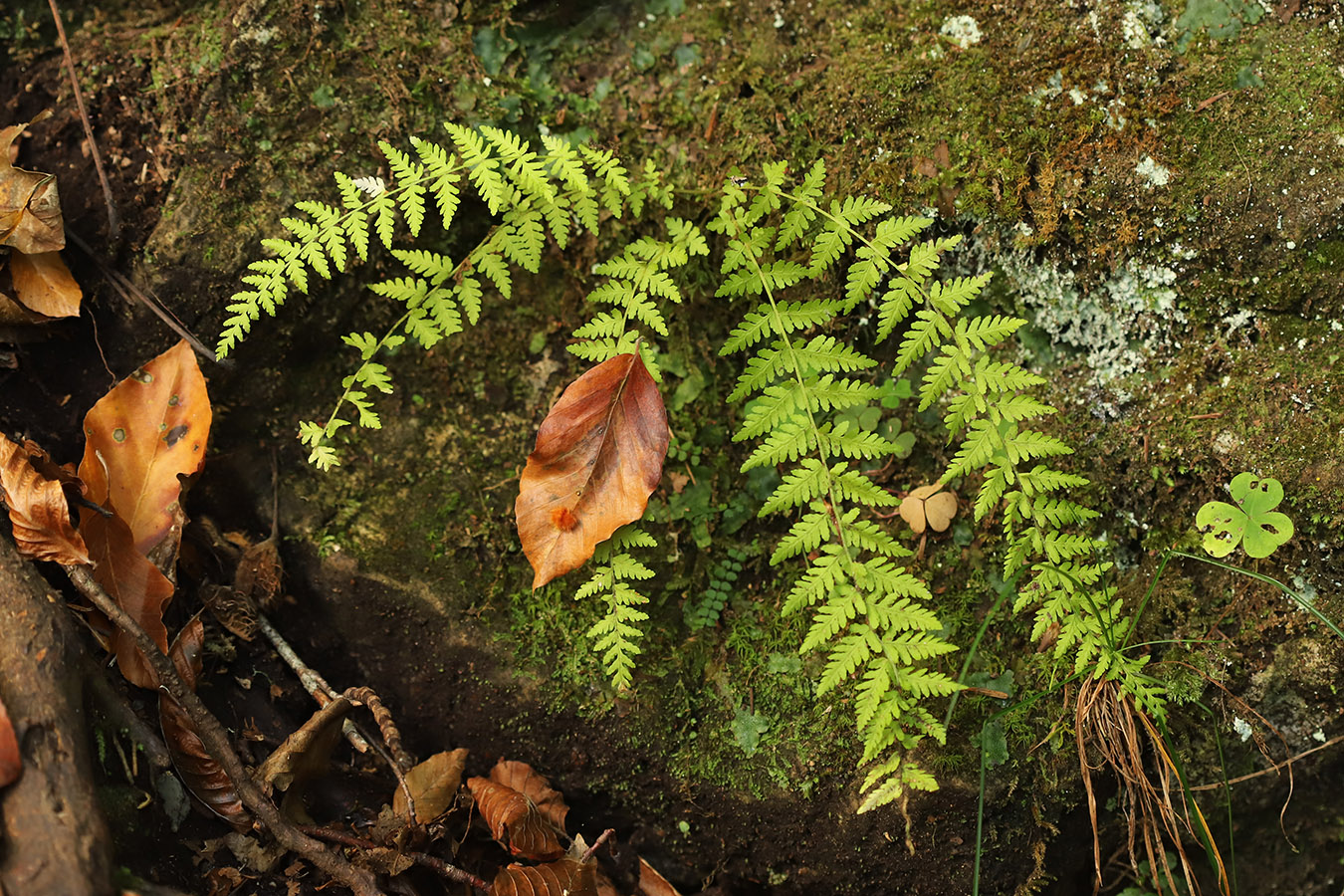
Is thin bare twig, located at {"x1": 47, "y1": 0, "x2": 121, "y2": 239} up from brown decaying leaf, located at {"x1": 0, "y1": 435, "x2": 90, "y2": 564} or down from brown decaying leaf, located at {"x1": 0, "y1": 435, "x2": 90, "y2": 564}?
up

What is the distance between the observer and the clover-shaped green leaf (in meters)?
2.95

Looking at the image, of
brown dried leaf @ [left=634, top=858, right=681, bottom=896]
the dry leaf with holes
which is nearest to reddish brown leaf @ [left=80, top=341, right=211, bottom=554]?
brown dried leaf @ [left=634, top=858, right=681, bottom=896]

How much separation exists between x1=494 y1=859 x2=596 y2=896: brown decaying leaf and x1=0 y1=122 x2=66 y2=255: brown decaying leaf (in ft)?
8.74

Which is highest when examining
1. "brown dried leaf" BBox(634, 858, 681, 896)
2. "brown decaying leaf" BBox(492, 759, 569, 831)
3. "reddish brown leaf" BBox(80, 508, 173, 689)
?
"reddish brown leaf" BBox(80, 508, 173, 689)

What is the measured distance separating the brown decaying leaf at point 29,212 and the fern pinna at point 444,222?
62cm

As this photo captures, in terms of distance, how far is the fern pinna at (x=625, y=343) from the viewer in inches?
115

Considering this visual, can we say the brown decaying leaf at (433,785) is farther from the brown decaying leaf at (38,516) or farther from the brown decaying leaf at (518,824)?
the brown decaying leaf at (38,516)

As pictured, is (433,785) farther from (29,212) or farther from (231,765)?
(29,212)

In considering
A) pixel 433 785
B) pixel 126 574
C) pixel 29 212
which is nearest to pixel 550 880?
pixel 433 785

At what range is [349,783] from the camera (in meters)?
3.09

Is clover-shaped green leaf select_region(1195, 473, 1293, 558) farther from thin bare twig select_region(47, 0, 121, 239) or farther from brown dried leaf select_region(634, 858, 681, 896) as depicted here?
thin bare twig select_region(47, 0, 121, 239)

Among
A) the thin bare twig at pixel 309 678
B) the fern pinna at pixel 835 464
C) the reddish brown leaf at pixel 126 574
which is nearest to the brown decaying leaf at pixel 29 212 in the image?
the reddish brown leaf at pixel 126 574

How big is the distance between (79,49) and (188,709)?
2.65m

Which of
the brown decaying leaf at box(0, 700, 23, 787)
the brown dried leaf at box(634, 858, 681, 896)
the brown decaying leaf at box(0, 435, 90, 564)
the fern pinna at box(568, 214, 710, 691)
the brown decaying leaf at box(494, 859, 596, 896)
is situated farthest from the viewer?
the brown dried leaf at box(634, 858, 681, 896)
